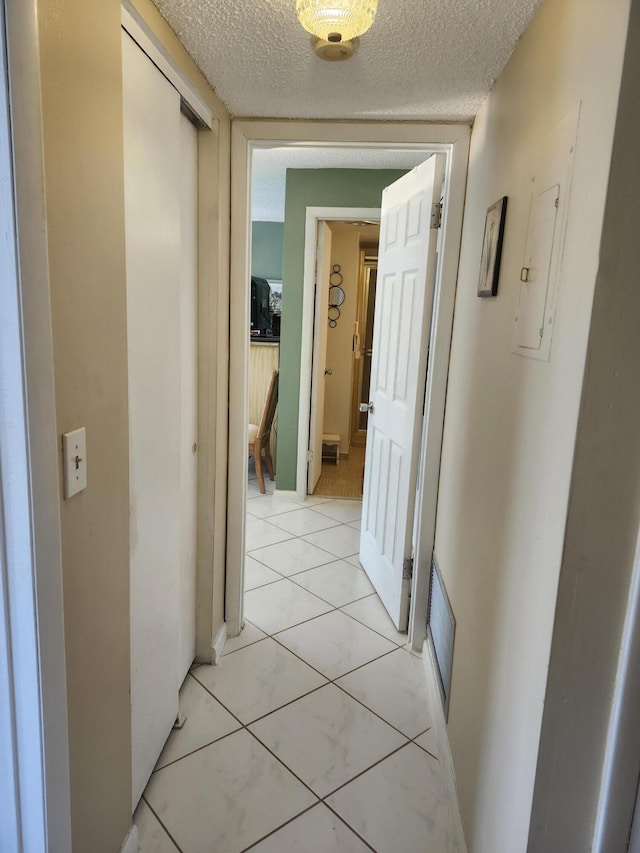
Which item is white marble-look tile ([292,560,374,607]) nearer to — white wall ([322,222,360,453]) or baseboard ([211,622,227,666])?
baseboard ([211,622,227,666])

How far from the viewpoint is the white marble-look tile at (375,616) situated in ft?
8.07

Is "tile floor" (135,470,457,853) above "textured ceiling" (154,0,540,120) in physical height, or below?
below

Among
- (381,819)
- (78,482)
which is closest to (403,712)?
(381,819)

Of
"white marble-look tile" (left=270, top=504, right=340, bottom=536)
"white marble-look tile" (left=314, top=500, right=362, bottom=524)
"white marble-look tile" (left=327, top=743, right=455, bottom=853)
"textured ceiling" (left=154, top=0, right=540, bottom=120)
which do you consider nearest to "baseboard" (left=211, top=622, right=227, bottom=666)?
"white marble-look tile" (left=327, top=743, right=455, bottom=853)

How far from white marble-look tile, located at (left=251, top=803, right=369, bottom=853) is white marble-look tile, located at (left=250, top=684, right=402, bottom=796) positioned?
0.09 metres

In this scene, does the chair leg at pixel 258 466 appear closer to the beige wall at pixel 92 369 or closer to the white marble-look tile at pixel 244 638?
the white marble-look tile at pixel 244 638

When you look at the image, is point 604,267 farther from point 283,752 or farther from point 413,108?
point 283,752

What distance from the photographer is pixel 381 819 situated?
156 cm

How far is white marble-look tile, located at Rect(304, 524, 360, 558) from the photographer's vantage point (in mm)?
3322

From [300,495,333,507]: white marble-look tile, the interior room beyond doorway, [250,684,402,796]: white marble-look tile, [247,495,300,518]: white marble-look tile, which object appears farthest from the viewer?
the interior room beyond doorway

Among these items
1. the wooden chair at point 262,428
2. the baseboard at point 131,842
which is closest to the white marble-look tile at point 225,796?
the baseboard at point 131,842

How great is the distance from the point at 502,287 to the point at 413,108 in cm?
88

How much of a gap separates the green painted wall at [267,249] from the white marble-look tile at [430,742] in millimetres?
4714

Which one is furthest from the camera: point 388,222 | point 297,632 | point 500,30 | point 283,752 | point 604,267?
point 388,222
